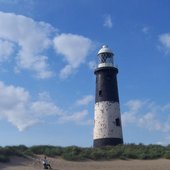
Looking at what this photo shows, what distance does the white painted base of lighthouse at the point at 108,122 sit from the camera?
118 ft

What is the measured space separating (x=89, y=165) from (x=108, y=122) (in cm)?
870

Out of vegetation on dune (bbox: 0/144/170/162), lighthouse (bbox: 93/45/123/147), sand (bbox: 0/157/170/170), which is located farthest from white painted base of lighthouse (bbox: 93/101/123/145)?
sand (bbox: 0/157/170/170)

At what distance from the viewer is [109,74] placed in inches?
1479

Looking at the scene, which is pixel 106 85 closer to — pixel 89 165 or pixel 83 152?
pixel 83 152

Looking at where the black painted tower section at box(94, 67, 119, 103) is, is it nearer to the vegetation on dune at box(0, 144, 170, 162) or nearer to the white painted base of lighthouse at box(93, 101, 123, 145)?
the white painted base of lighthouse at box(93, 101, 123, 145)

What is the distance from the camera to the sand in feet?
84.0

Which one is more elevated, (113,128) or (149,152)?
(113,128)

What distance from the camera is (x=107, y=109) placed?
36.3 metres

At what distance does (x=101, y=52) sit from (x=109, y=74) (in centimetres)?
253

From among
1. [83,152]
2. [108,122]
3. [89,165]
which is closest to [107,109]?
[108,122]

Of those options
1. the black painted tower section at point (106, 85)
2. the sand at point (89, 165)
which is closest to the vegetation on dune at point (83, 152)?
the sand at point (89, 165)

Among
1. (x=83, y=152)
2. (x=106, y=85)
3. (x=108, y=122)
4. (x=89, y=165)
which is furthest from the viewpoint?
(x=106, y=85)

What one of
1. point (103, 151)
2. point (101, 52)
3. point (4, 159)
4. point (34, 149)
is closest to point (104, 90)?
point (101, 52)

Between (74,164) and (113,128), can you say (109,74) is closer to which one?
(113,128)
